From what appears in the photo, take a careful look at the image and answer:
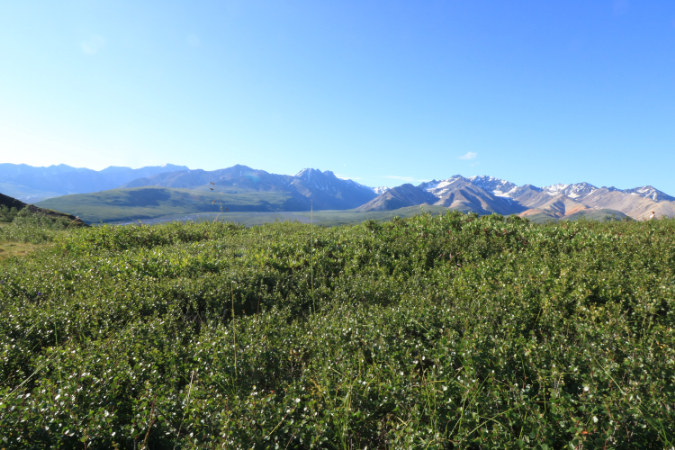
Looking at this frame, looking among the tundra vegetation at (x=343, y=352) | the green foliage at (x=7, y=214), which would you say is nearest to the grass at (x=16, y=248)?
the tundra vegetation at (x=343, y=352)

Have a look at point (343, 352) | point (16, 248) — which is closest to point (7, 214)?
point (16, 248)

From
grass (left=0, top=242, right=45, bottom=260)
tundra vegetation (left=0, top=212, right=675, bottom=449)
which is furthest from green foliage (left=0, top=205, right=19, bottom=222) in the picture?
tundra vegetation (left=0, top=212, right=675, bottom=449)

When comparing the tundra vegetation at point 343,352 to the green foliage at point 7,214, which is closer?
the tundra vegetation at point 343,352

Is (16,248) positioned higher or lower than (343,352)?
higher

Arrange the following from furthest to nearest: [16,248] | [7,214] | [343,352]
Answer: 1. [7,214]
2. [16,248]
3. [343,352]

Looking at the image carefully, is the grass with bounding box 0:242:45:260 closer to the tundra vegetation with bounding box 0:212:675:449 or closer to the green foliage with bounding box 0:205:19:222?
the tundra vegetation with bounding box 0:212:675:449

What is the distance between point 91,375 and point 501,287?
7.56 meters

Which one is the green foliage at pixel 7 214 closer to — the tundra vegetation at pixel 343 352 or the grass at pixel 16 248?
the grass at pixel 16 248

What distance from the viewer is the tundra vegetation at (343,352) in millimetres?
2990

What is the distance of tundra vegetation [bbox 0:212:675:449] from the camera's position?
2.99m

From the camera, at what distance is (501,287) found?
6535 mm

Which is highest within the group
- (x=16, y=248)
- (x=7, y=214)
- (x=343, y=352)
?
(x=7, y=214)

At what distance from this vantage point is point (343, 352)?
14.3 feet

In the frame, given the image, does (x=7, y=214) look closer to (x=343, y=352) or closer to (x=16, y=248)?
(x=16, y=248)
